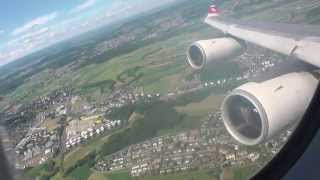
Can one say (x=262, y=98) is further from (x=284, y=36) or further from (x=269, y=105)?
(x=284, y=36)

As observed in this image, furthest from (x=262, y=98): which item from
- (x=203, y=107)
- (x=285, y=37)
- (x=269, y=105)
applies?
(x=285, y=37)

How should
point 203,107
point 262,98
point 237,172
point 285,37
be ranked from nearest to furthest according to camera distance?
point 237,172 < point 203,107 < point 262,98 < point 285,37

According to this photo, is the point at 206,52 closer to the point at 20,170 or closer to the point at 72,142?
the point at 72,142

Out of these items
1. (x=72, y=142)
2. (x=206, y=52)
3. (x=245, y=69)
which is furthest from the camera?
(x=206, y=52)

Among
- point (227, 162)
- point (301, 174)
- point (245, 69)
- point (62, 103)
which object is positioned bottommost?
point (301, 174)

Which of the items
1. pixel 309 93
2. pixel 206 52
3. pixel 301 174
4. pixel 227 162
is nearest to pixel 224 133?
pixel 227 162

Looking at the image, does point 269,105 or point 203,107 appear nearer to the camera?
point 203,107

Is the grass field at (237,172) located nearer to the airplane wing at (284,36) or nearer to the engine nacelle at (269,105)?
the engine nacelle at (269,105)
